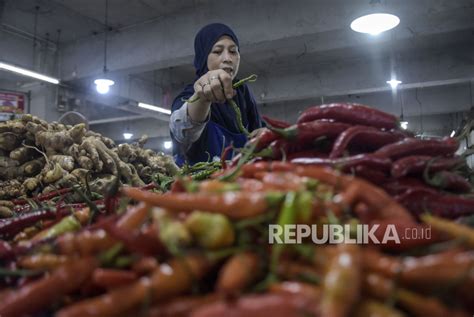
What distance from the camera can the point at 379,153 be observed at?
1271mm

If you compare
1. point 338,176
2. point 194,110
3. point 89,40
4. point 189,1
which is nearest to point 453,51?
point 189,1

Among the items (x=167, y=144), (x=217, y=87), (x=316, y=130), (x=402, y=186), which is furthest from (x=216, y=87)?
(x=167, y=144)

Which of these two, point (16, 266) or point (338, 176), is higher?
point (338, 176)

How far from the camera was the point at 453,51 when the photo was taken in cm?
1118

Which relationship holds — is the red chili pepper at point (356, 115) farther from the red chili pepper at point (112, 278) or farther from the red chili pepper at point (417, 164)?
the red chili pepper at point (112, 278)

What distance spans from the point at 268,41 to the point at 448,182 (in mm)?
7122

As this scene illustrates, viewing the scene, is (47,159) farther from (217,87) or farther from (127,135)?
(127,135)

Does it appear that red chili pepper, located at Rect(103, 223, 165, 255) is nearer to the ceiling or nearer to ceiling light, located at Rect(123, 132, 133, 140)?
the ceiling

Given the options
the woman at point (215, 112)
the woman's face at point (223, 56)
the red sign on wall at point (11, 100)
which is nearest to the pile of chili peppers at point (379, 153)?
the woman at point (215, 112)

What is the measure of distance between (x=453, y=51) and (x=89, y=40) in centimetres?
985

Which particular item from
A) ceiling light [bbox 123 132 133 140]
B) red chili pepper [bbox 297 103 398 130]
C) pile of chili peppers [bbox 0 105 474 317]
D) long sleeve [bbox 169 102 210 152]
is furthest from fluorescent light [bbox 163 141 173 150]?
pile of chili peppers [bbox 0 105 474 317]

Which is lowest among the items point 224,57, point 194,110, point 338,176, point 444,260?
point 444,260

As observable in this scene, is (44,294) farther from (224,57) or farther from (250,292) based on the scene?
(224,57)

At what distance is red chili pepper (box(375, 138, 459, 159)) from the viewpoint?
130cm
